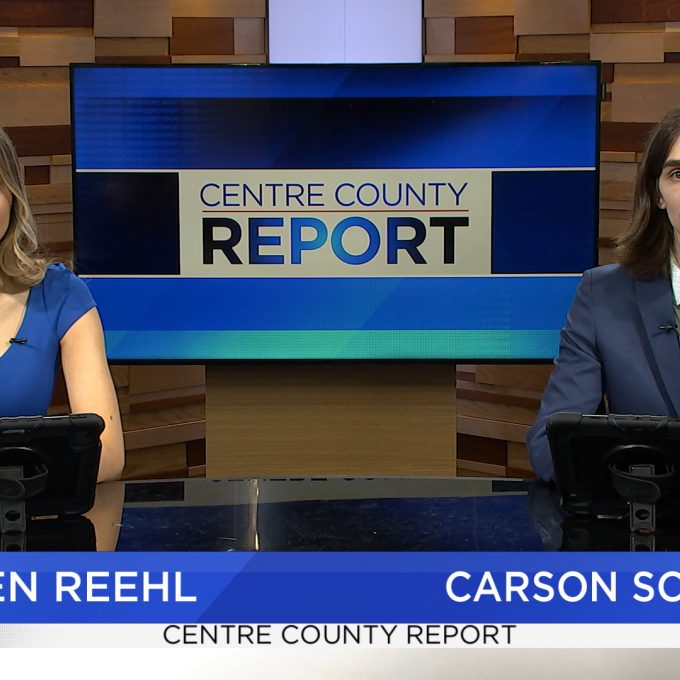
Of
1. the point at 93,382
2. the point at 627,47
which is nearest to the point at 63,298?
the point at 93,382

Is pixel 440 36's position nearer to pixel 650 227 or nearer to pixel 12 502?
pixel 650 227

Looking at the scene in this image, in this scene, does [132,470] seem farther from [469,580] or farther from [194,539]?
[469,580]

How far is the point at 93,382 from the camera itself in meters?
1.78

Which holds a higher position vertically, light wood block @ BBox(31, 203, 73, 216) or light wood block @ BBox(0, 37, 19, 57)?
light wood block @ BBox(0, 37, 19, 57)

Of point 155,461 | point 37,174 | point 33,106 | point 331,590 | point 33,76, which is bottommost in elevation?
point 155,461

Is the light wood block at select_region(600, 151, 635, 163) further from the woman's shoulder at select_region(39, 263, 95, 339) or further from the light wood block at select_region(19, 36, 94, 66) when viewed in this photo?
the woman's shoulder at select_region(39, 263, 95, 339)

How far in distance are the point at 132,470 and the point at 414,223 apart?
1.74 metres

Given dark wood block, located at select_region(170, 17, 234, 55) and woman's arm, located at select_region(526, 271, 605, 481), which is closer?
woman's arm, located at select_region(526, 271, 605, 481)

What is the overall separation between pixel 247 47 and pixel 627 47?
148 centimetres

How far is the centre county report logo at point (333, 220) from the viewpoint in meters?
2.62

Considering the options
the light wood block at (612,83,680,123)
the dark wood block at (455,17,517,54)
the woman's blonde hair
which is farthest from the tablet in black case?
the light wood block at (612,83,680,123)

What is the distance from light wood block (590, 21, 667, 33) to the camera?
309 cm

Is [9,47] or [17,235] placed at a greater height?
[9,47]

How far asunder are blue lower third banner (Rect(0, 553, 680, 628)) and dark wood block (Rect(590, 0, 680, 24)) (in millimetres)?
2754
